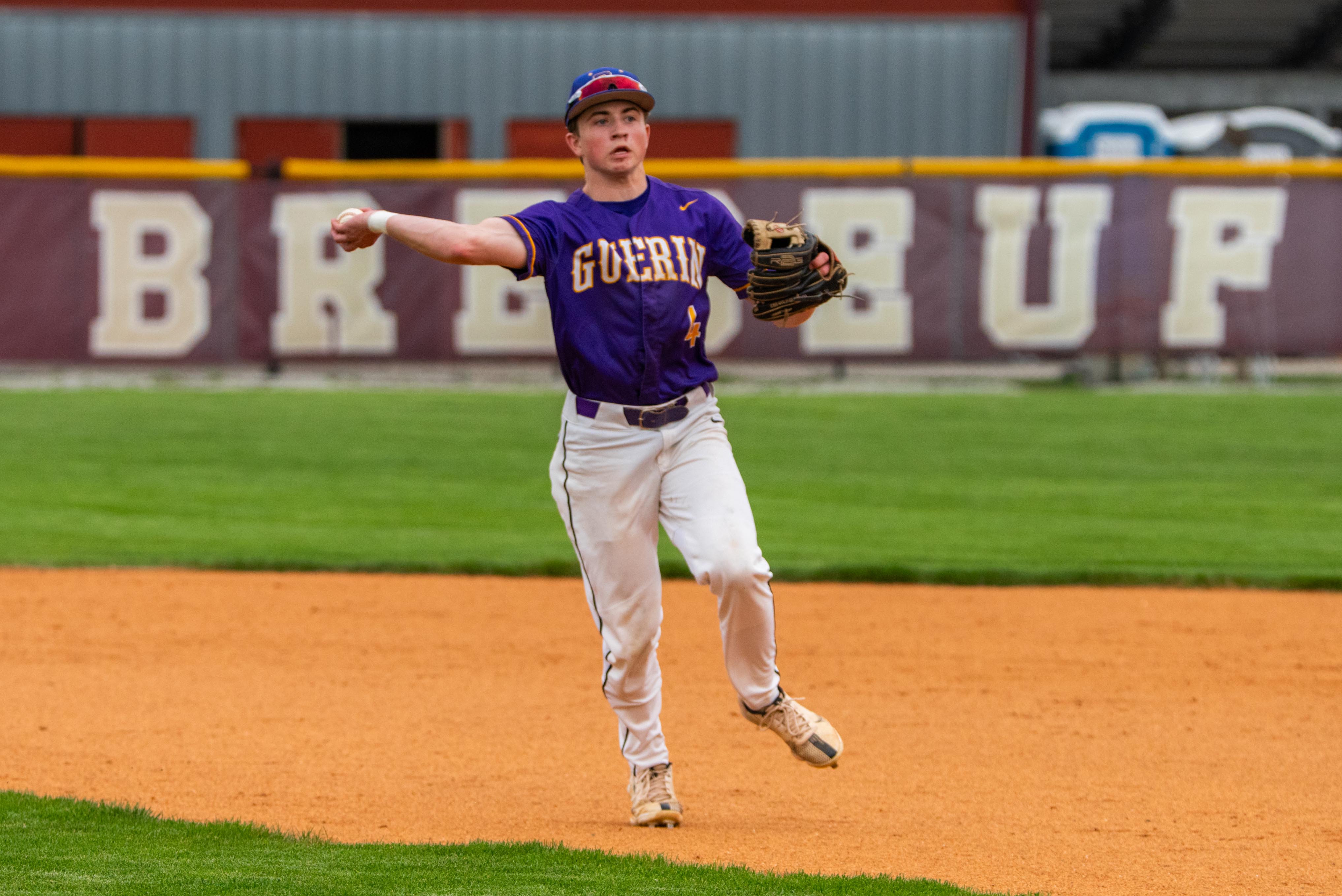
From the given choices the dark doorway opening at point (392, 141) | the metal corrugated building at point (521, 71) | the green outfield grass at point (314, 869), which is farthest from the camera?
the dark doorway opening at point (392, 141)

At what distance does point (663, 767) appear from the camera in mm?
4992

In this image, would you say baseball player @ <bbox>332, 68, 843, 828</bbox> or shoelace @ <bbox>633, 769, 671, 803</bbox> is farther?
shoelace @ <bbox>633, 769, 671, 803</bbox>

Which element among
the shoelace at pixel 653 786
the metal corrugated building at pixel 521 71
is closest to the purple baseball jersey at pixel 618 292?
the shoelace at pixel 653 786

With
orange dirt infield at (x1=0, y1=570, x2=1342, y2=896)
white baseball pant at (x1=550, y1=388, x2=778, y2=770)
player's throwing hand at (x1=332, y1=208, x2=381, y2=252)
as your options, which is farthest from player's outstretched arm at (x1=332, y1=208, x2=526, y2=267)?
orange dirt infield at (x1=0, y1=570, x2=1342, y2=896)

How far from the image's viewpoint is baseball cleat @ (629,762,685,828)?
4883mm

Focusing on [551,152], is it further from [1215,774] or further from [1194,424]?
[1215,774]

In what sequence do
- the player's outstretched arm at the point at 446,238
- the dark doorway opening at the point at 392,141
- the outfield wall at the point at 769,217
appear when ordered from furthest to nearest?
1. the dark doorway opening at the point at 392,141
2. the outfield wall at the point at 769,217
3. the player's outstretched arm at the point at 446,238

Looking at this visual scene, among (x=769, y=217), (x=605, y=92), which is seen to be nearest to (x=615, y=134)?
(x=605, y=92)

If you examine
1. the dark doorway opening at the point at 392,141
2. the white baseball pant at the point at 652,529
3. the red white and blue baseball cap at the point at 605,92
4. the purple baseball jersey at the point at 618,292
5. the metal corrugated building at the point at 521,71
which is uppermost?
the metal corrugated building at the point at 521,71

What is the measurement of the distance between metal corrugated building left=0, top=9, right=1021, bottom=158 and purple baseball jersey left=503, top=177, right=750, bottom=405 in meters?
18.5

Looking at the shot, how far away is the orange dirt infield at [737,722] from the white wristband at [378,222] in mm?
1712

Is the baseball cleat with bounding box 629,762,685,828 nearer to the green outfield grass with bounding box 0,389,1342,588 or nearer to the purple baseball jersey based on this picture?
the purple baseball jersey

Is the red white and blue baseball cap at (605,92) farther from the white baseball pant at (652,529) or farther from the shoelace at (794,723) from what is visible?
the shoelace at (794,723)

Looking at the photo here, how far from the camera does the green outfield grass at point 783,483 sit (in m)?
9.73
